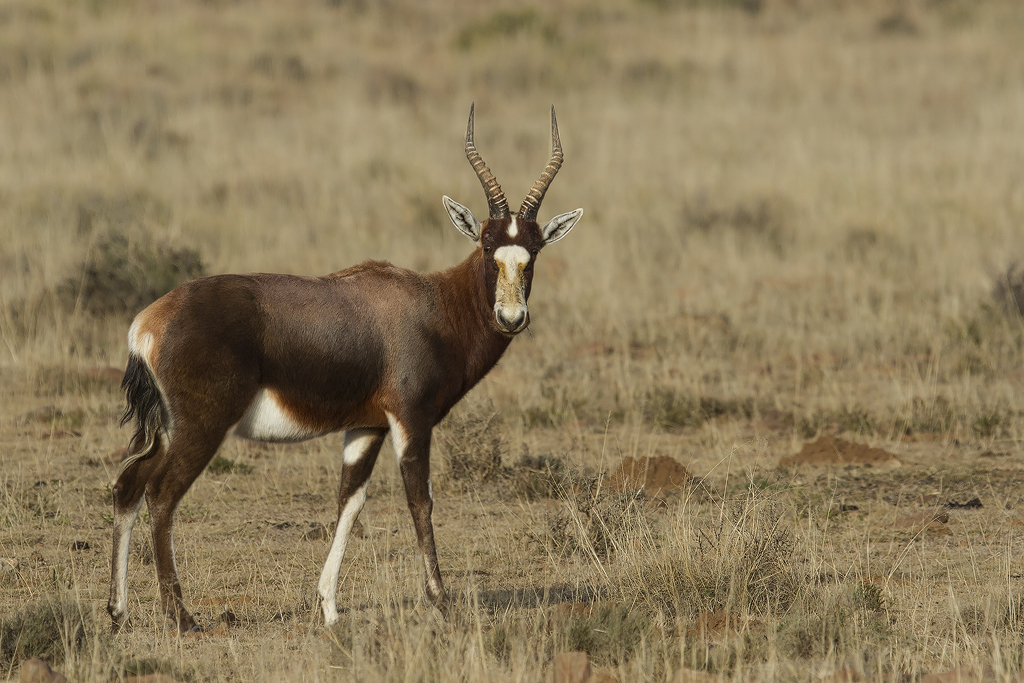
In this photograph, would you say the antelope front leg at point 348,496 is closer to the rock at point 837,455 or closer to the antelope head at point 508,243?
the antelope head at point 508,243

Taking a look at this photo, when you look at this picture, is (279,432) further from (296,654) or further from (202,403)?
(296,654)

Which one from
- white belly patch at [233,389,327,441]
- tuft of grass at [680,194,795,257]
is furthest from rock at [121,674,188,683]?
tuft of grass at [680,194,795,257]

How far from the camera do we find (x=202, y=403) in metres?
5.82

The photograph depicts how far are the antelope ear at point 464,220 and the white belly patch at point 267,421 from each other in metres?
1.50

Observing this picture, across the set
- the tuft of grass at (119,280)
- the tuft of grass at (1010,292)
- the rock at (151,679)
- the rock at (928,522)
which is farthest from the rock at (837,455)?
the tuft of grass at (119,280)

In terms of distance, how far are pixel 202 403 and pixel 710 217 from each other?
1308cm

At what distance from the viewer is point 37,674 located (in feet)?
15.9

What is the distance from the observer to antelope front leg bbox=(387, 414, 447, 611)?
243 inches

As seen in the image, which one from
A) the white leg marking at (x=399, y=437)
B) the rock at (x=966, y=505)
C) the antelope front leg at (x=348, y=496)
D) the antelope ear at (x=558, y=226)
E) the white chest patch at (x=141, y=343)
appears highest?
the antelope ear at (x=558, y=226)

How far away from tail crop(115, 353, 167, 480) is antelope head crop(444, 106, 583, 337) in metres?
1.66

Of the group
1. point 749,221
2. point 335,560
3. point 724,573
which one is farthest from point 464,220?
point 749,221

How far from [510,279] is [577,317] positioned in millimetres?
7305

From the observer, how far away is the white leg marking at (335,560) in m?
6.06

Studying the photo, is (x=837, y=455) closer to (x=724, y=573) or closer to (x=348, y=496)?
(x=724, y=573)
